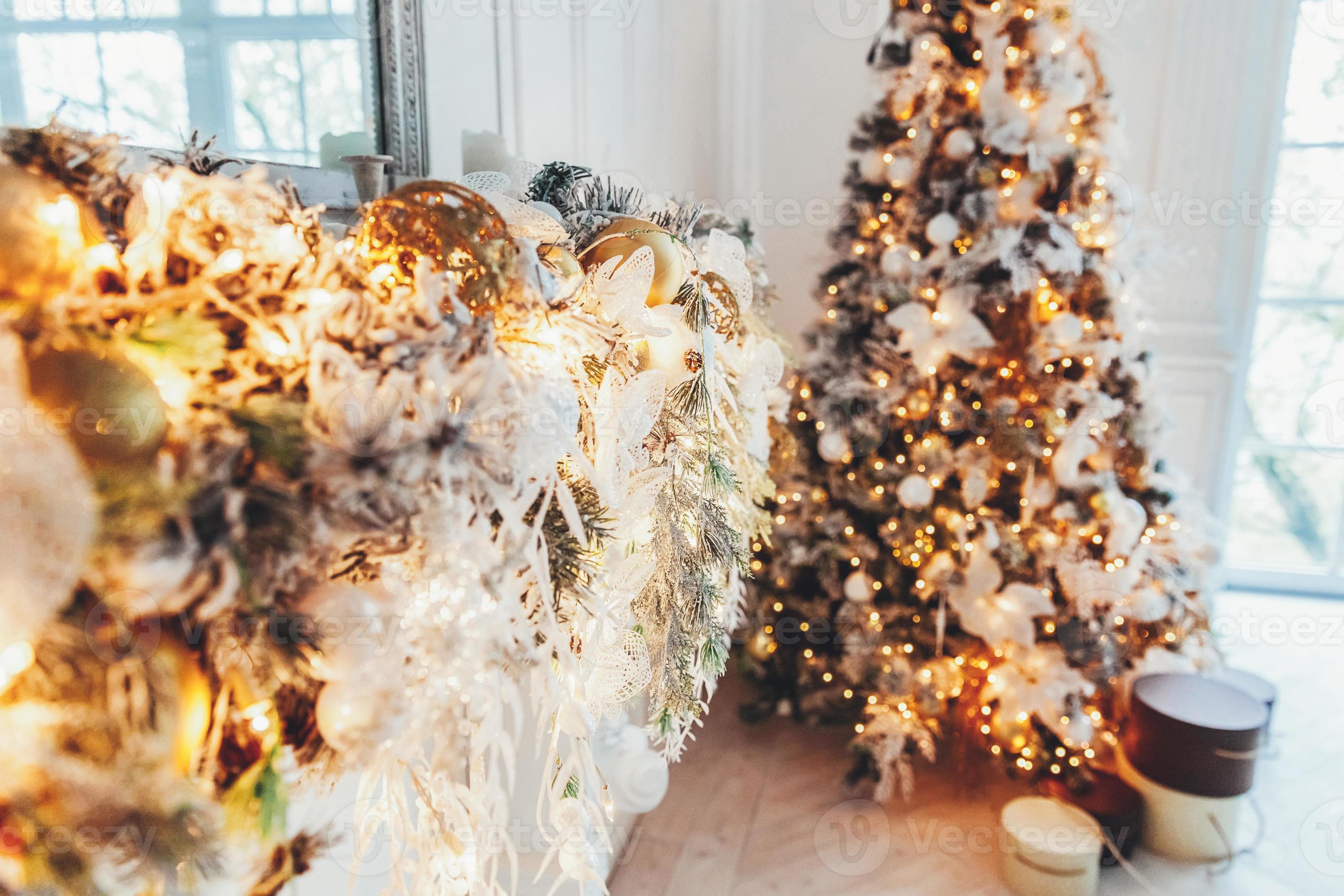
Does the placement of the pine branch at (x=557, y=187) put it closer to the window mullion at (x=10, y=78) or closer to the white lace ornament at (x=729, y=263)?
the white lace ornament at (x=729, y=263)

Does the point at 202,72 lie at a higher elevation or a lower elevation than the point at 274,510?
higher

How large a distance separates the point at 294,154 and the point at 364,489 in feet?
1.81

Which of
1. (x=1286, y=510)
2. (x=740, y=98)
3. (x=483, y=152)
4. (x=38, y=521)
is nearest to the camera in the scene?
(x=38, y=521)

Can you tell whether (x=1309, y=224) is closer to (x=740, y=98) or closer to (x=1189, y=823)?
(x=740, y=98)

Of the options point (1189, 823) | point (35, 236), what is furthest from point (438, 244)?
point (1189, 823)

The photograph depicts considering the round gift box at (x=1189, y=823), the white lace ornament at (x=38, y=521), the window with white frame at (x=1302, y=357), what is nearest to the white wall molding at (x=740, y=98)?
the window with white frame at (x=1302, y=357)

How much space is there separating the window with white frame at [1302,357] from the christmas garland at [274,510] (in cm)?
315

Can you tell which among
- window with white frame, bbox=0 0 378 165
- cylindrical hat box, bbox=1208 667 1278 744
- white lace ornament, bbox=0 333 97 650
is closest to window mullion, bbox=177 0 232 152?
window with white frame, bbox=0 0 378 165

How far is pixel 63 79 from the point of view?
1.95ft

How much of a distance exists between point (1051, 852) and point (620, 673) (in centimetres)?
123

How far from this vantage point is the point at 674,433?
872 mm

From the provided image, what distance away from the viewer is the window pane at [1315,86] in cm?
269

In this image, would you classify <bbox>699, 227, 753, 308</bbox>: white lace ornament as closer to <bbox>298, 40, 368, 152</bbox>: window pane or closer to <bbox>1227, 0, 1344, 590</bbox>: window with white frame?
<bbox>298, 40, 368, 152</bbox>: window pane

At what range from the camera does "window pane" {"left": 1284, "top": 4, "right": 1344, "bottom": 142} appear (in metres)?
2.69
